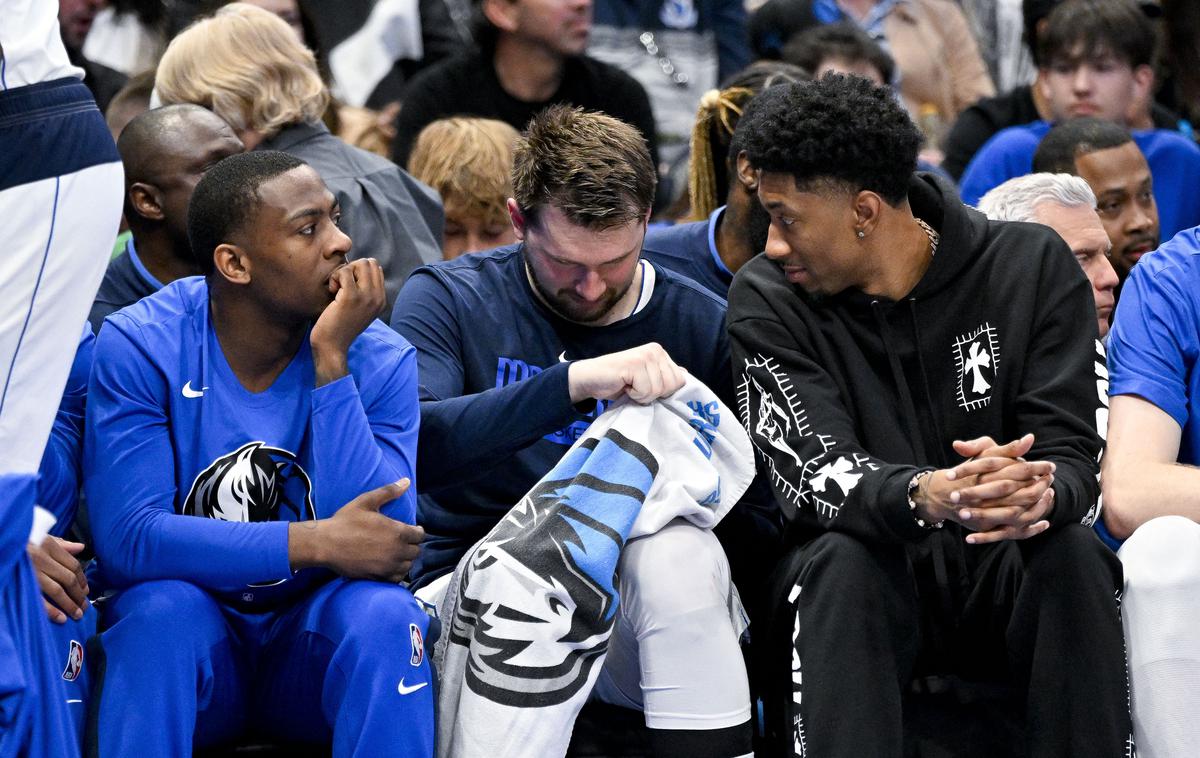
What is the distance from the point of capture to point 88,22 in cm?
523

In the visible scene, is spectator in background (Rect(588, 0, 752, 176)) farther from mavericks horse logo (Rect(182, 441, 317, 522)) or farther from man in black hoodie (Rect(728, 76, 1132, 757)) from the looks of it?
mavericks horse logo (Rect(182, 441, 317, 522))

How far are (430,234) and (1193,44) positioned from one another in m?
3.20

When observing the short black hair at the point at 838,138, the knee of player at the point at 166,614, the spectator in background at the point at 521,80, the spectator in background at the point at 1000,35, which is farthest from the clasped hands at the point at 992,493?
the spectator in background at the point at 1000,35

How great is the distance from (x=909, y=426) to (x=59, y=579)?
1.57m

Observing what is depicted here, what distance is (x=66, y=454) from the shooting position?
2.88 meters

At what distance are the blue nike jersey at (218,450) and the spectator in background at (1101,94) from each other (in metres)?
2.45

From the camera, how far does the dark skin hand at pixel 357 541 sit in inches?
106

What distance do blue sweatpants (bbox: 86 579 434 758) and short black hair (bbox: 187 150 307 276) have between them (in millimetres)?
650

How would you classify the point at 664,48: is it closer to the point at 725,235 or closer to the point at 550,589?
the point at 725,235

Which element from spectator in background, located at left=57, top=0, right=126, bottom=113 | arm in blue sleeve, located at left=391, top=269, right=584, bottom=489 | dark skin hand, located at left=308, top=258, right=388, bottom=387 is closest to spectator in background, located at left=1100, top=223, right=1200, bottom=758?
arm in blue sleeve, located at left=391, top=269, right=584, bottom=489

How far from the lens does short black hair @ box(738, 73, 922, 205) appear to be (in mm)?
3035

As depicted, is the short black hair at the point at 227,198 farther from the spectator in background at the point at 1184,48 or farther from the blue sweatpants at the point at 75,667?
the spectator in background at the point at 1184,48

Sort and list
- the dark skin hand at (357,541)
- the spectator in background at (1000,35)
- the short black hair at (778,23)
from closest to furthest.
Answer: the dark skin hand at (357,541)
the short black hair at (778,23)
the spectator in background at (1000,35)

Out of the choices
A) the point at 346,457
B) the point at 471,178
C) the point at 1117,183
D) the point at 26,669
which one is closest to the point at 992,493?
the point at 346,457
